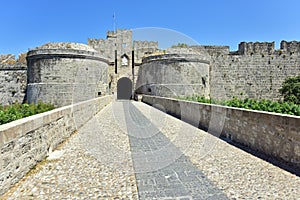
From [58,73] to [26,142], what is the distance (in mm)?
12806

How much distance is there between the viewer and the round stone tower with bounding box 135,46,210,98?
56.2ft

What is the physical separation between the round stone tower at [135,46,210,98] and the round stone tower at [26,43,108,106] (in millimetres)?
5323

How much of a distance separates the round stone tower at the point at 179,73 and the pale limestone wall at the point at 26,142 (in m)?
12.8

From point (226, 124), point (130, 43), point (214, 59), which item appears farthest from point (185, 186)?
point (130, 43)

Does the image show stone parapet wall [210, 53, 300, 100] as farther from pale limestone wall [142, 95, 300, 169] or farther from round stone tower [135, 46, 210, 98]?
pale limestone wall [142, 95, 300, 169]

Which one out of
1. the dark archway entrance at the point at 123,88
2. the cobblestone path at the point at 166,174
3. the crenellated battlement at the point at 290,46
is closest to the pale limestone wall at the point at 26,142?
the cobblestone path at the point at 166,174

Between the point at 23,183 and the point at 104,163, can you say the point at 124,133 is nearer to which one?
the point at 104,163

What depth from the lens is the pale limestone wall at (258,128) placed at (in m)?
3.48

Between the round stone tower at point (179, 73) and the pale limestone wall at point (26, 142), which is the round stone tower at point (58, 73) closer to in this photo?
the round stone tower at point (179, 73)

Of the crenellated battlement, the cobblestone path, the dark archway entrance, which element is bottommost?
the cobblestone path

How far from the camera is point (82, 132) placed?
612cm

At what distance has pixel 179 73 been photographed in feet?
56.2

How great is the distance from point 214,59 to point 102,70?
956 centimetres

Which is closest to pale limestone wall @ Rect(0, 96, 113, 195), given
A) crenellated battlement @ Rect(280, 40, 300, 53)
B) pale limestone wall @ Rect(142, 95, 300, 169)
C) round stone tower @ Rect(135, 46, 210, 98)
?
pale limestone wall @ Rect(142, 95, 300, 169)
